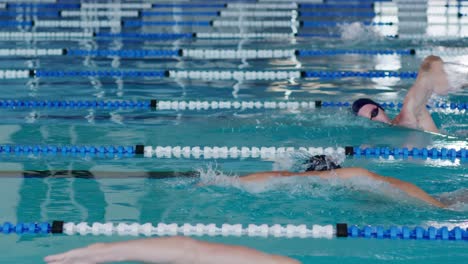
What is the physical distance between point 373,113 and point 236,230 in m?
2.13

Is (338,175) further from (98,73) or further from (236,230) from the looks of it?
(98,73)

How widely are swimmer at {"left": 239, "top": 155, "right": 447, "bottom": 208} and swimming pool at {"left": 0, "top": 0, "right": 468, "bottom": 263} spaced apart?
36mm

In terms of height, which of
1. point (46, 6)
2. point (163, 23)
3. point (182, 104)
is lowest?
point (182, 104)

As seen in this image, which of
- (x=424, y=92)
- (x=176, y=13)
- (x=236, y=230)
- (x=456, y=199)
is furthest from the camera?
(x=176, y=13)

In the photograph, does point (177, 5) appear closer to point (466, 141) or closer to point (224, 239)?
point (466, 141)

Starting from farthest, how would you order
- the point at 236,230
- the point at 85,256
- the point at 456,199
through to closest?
the point at 456,199
the point at 236,230
the point at 85,256

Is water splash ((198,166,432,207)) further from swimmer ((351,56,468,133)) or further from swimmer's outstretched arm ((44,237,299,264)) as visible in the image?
swimmer ((351,56,468,133))

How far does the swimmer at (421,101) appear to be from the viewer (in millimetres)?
5250

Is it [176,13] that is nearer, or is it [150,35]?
[150,35]

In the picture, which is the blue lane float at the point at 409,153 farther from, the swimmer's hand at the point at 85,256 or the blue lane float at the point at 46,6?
the blue lane float at the point at 46,6

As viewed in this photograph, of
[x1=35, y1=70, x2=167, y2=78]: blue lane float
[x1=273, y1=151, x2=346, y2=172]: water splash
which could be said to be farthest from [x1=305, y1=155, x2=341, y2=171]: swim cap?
[x1=35, y1=70, x2=167, y2=78]: blue lane float

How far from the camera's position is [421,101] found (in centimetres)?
547

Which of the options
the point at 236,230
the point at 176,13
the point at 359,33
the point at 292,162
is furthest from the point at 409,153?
the point at 176,13

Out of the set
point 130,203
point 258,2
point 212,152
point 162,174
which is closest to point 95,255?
point 130,203
